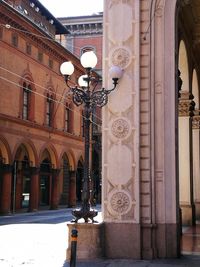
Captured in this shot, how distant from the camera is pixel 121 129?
34.2ft

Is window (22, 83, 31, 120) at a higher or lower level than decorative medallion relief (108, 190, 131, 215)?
higher

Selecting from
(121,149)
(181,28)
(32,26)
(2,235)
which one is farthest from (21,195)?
(121,149)

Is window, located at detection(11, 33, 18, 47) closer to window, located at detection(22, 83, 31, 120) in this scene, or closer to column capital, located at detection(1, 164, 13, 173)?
window, located at detection(22, 83, 31, 120)

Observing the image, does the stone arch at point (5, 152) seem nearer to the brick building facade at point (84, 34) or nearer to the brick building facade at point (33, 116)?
the brick building facade at point (33, 116)

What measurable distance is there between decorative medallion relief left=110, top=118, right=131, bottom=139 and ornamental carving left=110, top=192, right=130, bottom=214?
48.3 inches

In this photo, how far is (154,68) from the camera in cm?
1054

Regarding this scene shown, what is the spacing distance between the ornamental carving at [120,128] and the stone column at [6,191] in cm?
1865

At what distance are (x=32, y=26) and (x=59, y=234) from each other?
18268 mm

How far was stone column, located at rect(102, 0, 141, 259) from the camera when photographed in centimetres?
1009

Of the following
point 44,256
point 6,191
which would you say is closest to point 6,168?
point 6,191

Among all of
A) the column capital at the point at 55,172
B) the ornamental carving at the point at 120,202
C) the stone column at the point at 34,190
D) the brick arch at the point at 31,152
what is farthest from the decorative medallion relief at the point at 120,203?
the column capital at the point at 55,172

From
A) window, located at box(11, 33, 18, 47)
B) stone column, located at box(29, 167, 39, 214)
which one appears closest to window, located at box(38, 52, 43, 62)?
window, located at box(11, 33, 18, 47)

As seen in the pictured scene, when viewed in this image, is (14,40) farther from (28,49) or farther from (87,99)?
(87,99)

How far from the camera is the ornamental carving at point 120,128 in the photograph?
10.4 metres
